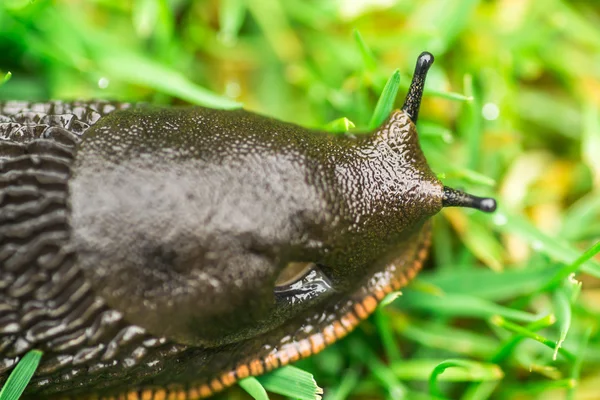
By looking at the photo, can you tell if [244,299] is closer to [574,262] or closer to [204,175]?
[204,175]

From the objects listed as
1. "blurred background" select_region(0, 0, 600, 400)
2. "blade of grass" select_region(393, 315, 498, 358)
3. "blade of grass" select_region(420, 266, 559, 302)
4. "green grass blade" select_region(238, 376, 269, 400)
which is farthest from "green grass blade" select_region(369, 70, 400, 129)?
"green grass blade" select_region(238, 376, 269, 400)

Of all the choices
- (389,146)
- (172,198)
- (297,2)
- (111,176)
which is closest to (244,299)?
(172,198)

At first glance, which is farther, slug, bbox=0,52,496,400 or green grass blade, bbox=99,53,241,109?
green grass blade, bbox=99,53,241,109

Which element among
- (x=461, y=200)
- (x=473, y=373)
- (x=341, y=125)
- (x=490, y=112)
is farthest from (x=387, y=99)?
(x=473, y=373)

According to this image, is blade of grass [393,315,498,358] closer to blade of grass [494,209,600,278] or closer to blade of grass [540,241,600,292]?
blade of grass [540,241,600,292]

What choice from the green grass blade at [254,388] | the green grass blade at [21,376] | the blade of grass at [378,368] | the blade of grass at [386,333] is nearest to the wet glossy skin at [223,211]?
the green grass blade at [254,388]

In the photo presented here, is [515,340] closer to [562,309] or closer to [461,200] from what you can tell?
[562,309]

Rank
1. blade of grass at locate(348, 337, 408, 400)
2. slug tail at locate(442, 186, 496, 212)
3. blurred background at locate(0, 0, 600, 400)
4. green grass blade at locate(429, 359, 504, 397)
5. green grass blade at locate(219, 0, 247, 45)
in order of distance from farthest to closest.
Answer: green grass blade at locate(219, 0, 247, 45), blurred background at locate(0, 0, 600, 400), blade of grass at locate(348, 337, 408, 400), green grass blade at locate(429, 359, 504, 397), slug tail at locate(442, 186, 496, 212)

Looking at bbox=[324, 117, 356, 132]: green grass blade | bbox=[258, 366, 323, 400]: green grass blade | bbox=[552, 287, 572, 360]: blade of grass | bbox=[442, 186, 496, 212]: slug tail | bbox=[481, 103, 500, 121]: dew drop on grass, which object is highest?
bbox=[481, 103, 500, 121]: dew drop on grass
